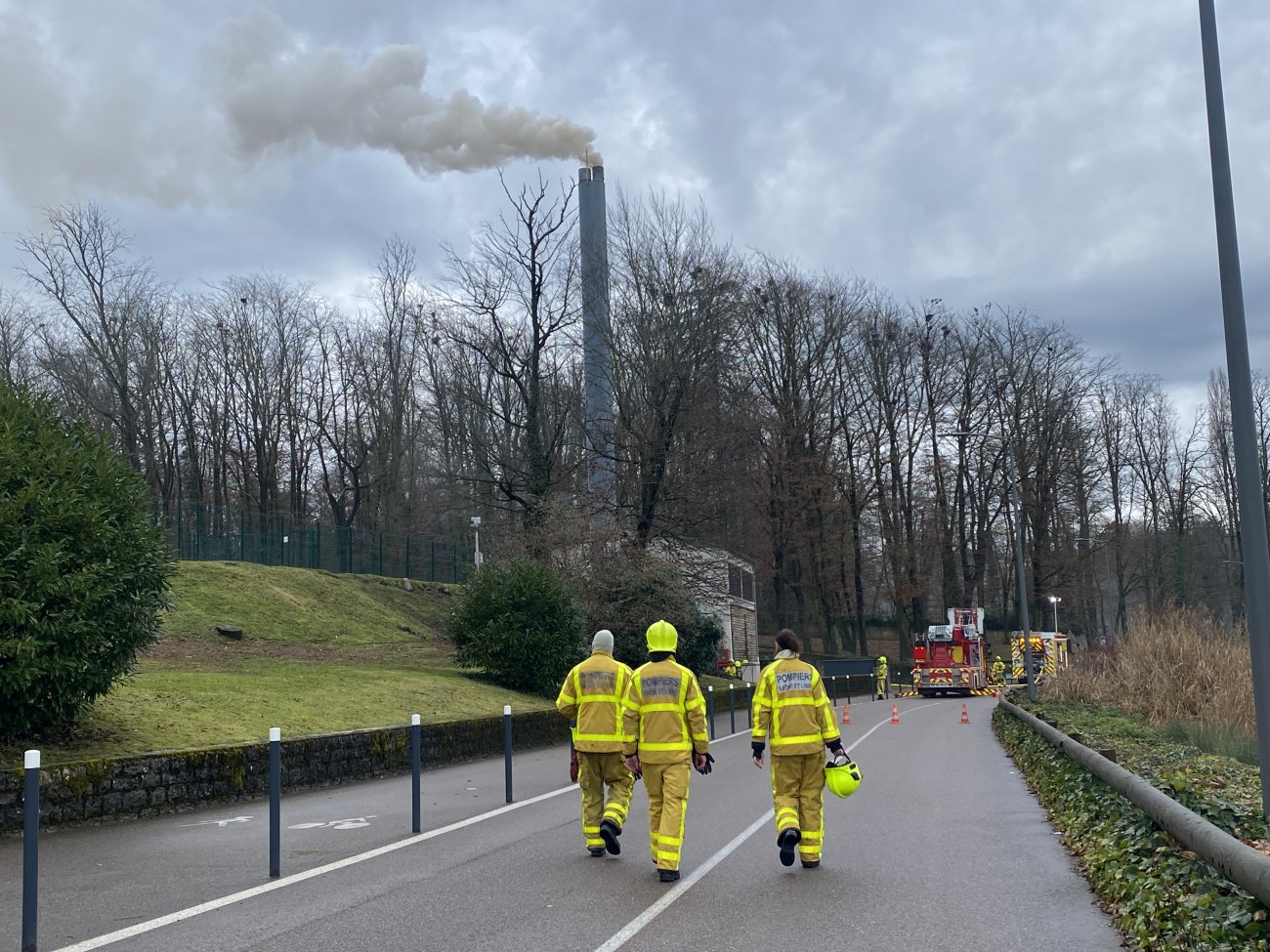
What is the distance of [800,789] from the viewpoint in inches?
369

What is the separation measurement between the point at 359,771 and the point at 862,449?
153ft

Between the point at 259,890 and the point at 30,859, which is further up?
the point at 30,859

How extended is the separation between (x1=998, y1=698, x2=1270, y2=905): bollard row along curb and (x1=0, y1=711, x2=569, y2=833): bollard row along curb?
30.1 ft

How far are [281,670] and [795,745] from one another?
18.2 metres

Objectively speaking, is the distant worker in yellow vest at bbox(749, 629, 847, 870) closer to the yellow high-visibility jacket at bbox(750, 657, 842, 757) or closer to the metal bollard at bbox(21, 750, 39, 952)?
the yellow high-visibility jacket at bbox(750, 657, 842, 757)

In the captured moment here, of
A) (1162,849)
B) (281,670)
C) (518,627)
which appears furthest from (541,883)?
(518,627)

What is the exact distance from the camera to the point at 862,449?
60.9m

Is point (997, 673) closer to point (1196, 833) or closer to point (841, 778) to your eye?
point (841, 778)

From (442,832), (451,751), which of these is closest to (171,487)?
(451,751)

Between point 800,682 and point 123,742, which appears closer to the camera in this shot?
point 800,682

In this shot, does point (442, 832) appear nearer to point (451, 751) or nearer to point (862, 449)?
point (451, 751)

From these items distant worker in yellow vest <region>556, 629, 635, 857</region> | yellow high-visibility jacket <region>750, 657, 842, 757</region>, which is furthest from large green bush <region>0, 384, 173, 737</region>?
yellow high-visibility jacket <region>750, 657, 842, 757</region>

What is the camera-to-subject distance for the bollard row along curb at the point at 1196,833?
5590mm

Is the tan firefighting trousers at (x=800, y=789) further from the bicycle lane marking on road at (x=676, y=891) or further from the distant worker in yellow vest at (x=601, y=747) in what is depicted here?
the distant worker in yellow vest at (x=601, y=747)
